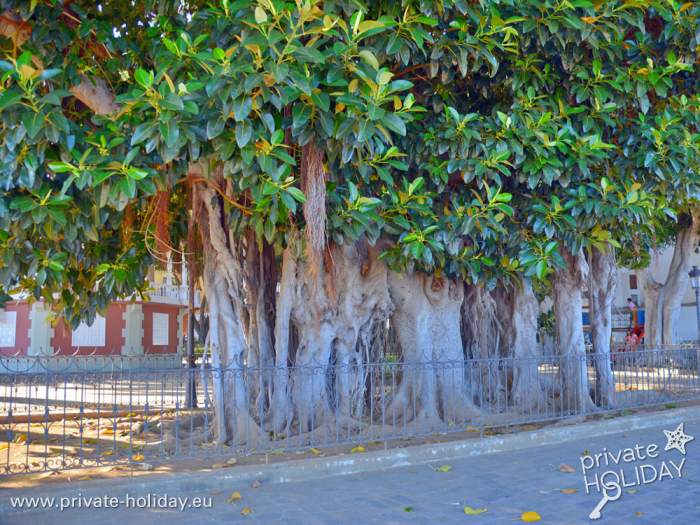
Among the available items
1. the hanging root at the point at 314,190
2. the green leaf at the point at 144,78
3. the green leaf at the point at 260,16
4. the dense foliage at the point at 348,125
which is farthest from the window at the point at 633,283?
the green leaf at the point at 144,78

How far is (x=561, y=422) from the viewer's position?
8727mm

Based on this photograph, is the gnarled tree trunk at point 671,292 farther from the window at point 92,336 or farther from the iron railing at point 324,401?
the window at point 92,336

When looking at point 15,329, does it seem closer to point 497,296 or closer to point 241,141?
point 497,296

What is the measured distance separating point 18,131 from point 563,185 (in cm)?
538

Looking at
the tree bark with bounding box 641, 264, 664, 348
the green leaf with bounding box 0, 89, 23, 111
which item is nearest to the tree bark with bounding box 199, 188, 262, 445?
the green leaf with bounding box 0, 89, 23, 111

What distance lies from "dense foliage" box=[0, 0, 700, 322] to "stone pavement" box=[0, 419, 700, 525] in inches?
85.4

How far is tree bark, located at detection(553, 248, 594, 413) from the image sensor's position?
9.02m

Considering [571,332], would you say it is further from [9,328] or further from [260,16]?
[9,328]

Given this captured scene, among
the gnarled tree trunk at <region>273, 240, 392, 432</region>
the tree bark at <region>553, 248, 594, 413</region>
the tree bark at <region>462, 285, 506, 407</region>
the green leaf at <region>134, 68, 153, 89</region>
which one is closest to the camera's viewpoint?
the green leaf at <region>134, 68, 153, 89</region>

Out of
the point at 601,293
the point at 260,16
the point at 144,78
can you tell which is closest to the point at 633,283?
the point at 601,293

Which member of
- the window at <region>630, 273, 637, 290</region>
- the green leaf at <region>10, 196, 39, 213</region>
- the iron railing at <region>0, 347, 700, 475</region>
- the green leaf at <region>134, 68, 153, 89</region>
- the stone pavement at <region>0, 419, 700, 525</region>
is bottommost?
the stone pavement at <region>0, 419, 700, 525</region>

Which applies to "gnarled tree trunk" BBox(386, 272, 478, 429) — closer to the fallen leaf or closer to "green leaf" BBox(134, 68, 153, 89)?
the fallen leaf

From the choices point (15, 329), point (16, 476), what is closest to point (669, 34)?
point (16, 476)

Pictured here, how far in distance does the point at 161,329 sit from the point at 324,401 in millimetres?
19853
